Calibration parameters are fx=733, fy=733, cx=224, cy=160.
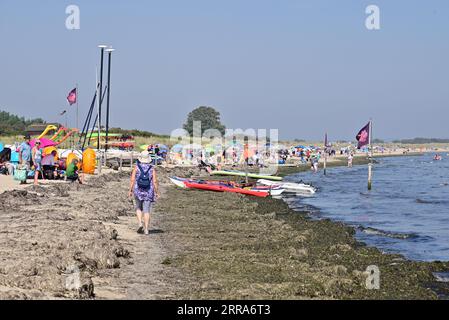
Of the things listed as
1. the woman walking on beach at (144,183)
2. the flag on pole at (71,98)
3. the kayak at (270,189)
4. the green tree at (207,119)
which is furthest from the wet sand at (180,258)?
the green tree at (207,119)

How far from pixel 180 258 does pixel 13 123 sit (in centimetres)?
8532

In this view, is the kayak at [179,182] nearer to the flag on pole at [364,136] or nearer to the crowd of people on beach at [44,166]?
the crowd of people on beach at [44,166]

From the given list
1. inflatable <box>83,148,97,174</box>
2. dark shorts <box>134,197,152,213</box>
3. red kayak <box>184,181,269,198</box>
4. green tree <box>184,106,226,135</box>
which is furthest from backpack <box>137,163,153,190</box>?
green tree <box>184,106,226,135</box>

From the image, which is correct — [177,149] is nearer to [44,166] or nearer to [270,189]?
[270,189]

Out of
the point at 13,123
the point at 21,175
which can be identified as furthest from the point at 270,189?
the point at 13,123

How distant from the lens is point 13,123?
310ft

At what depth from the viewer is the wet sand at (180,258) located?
34.2 feet

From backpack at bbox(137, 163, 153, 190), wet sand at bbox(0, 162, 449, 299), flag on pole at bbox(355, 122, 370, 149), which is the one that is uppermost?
flag on pole at bbox(355, 122, 370, 149)

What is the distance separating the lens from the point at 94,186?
29766mm

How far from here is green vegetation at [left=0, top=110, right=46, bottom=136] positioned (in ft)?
256

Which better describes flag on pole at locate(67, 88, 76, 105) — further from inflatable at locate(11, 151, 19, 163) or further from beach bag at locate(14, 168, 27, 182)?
beach bag at locate(14, 168, 27, 182)

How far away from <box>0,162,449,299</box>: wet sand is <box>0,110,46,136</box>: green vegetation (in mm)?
58086
